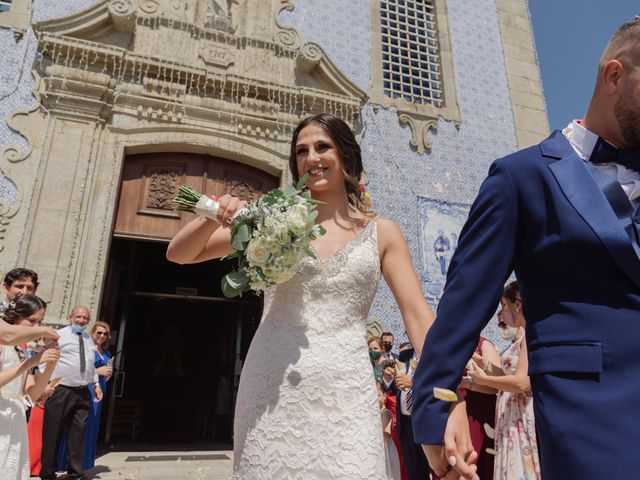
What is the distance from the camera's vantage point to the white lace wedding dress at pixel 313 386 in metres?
1.39

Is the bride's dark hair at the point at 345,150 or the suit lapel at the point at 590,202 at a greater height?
the bride's dark hair at the point at 345,150

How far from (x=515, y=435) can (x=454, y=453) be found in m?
2.25

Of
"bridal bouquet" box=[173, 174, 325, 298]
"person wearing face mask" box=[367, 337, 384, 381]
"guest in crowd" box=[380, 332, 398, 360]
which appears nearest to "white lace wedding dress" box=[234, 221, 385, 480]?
"bridal bouquet" box=[173, 174, 325, 298]

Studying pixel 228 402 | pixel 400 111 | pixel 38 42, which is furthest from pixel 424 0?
pixel 228 402

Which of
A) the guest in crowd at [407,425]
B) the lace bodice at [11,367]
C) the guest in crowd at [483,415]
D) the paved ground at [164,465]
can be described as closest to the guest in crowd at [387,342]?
the guest in crowd at [407,425]

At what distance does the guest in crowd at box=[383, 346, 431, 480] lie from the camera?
407 cm

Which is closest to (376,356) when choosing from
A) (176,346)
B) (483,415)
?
(483,415)

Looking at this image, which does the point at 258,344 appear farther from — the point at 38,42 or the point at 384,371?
the point at 38,42

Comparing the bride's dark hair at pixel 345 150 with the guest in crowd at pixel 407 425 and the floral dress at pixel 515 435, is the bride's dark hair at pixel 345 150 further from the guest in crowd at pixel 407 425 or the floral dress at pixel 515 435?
the guest in crowd at pixel 407 425

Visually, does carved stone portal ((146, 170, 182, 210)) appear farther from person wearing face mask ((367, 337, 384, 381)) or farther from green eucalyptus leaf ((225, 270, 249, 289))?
green eucalyptus leaf ((225, 270, 249, 289))

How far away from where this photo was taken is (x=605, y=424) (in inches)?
35.8

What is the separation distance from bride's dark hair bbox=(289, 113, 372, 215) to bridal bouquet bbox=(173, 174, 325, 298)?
0.29 m

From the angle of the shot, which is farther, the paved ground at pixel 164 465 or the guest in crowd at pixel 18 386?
the paved ground at pixel 164 465

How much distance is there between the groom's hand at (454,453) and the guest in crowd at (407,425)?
271 centimetres
